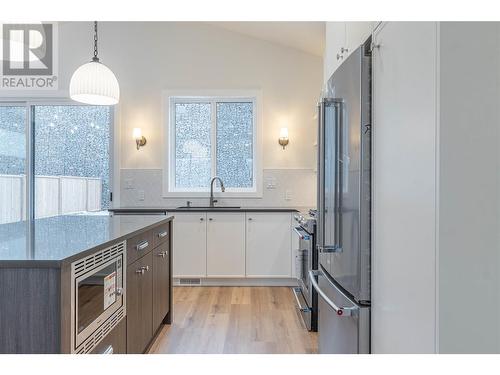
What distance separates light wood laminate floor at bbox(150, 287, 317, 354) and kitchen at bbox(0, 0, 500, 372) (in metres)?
0.02

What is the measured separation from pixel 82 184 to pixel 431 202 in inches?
169

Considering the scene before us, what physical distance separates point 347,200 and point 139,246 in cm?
121

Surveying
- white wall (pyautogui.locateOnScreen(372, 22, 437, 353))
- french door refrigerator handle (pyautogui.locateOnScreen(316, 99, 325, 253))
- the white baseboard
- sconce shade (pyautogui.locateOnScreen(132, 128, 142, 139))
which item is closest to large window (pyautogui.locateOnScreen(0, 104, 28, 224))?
sconce shade (pyautogui.locateOnScreen(132, 128, 142, 139))

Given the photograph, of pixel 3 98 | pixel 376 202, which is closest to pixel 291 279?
pixel 376 202

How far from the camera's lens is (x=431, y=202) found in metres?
1.03

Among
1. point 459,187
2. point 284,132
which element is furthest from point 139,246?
point 284,132

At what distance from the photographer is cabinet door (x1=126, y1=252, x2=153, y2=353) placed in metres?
1.84

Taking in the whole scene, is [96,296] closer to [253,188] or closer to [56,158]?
[253,188]

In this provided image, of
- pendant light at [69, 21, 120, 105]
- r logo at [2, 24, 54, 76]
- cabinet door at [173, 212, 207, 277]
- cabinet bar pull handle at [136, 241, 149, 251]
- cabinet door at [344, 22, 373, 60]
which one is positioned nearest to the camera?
cabinet door at [344, 22, 373, 60]

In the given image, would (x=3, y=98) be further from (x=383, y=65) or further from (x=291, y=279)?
(x=383, y=65)

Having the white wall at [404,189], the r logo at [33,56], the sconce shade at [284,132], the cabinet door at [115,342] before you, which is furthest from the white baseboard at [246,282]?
the r logo at [33,56]

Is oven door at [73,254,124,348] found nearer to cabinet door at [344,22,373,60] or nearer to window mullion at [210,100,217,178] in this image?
cabinet door at [344,22,373,60]

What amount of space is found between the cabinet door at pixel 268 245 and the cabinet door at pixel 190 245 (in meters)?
0.51

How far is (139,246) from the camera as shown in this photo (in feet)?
6.49
